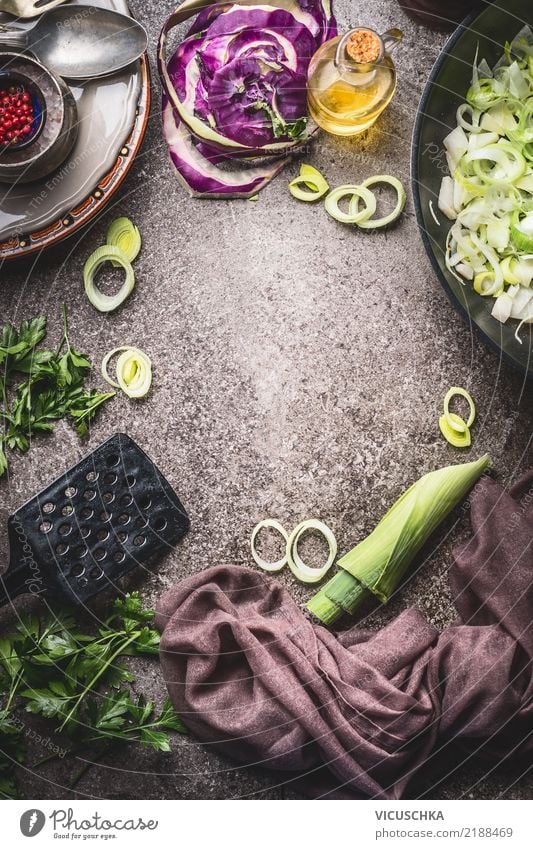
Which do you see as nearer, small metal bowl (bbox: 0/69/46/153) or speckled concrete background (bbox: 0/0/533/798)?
small metal bowl (bbox: 0/69/46/153)

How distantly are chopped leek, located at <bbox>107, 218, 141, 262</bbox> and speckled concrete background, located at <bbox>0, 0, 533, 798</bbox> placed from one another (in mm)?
17

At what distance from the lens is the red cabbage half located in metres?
0.97

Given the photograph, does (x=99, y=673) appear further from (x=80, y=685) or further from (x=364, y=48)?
(x=364, y=48)

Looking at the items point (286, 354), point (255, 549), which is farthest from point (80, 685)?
point (286, 354)

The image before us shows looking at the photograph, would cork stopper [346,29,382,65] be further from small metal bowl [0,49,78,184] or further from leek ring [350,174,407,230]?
small metal bowl [0,49,78,184]

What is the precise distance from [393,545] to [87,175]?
674 millimetres

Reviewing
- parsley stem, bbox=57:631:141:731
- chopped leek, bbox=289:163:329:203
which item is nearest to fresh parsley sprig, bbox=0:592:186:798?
parsley stem, bbox=57:631:141:731

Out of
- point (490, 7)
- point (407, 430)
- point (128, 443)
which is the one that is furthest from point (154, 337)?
point (490, 7)

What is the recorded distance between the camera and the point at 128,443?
97 cm

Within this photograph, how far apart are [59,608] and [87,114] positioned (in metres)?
0.71

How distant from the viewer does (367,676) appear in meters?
0.92

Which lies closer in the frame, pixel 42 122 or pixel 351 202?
pixel 42 122

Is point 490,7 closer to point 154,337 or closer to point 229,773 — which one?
point 154,337

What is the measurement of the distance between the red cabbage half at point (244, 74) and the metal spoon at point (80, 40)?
0.06 metres
